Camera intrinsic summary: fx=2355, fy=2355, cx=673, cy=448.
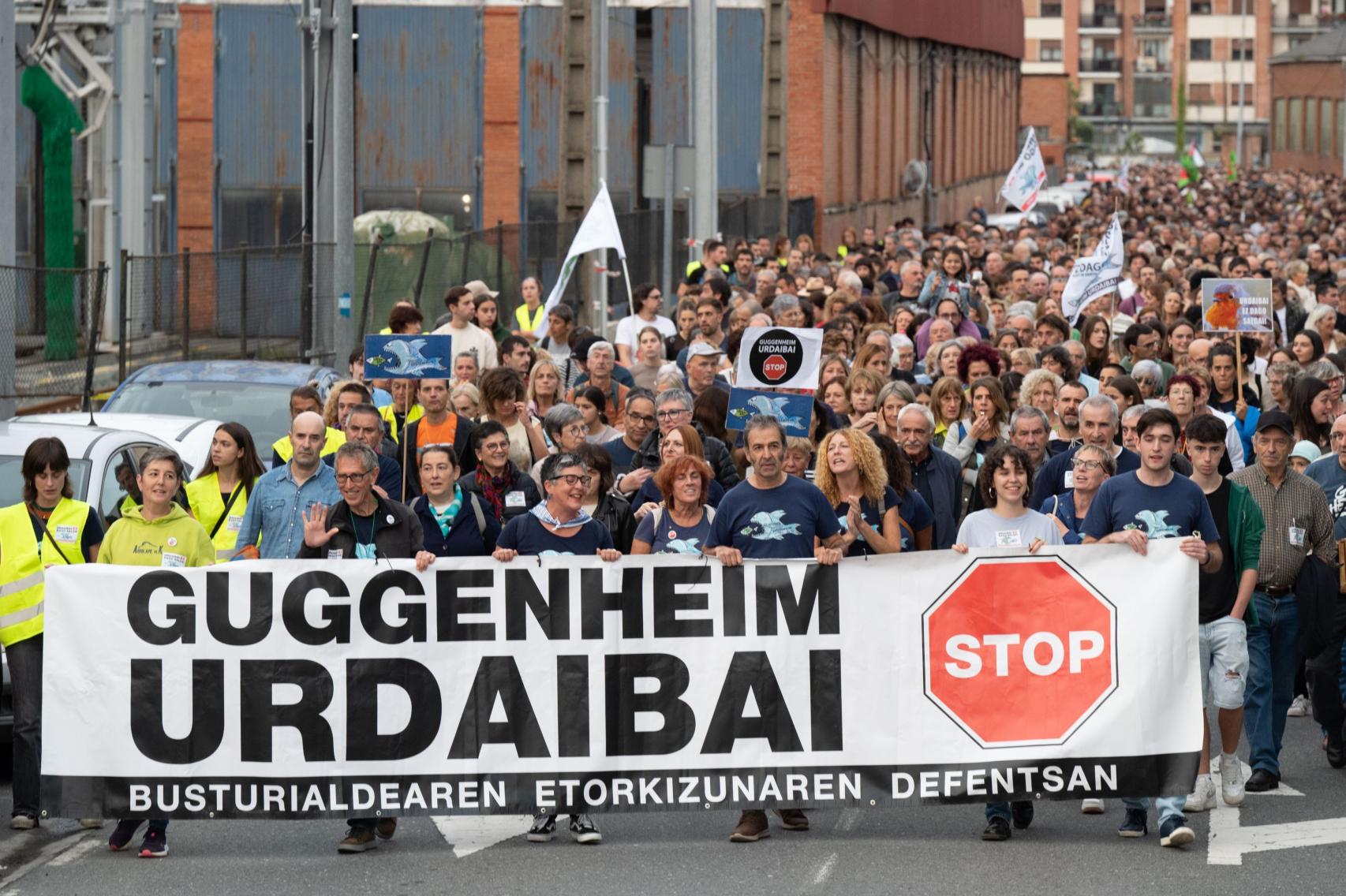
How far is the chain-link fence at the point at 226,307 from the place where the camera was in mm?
22547

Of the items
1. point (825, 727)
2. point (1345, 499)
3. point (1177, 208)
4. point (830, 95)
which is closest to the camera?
point (825, 727)

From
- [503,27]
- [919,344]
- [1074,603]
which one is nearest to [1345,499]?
[1074,603]

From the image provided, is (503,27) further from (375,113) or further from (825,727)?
(825,727)

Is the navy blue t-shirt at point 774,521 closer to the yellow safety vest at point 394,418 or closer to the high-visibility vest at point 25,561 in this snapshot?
the high-visibility vest at point 25,561

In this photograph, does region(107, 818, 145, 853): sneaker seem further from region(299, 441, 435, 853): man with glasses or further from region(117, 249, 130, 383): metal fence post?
region(117, 249, 130, 383): metal fence post

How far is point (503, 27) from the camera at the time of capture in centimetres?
3906

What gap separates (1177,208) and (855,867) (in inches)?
2021

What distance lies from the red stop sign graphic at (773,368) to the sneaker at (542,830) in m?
4.13

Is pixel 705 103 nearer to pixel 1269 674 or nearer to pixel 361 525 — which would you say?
pixel 1269 674

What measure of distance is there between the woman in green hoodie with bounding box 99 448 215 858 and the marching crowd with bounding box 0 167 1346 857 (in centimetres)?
1

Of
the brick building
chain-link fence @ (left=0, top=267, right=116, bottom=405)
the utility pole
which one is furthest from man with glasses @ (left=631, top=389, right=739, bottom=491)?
the brick building

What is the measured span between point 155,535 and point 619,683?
1956 millimetres

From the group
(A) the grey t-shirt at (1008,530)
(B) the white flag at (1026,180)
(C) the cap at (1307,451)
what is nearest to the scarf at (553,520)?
(A) the grey t-shirt at (1008,530)

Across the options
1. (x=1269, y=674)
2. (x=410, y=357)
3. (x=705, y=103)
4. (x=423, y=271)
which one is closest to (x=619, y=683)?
(x=1269, y=674)
